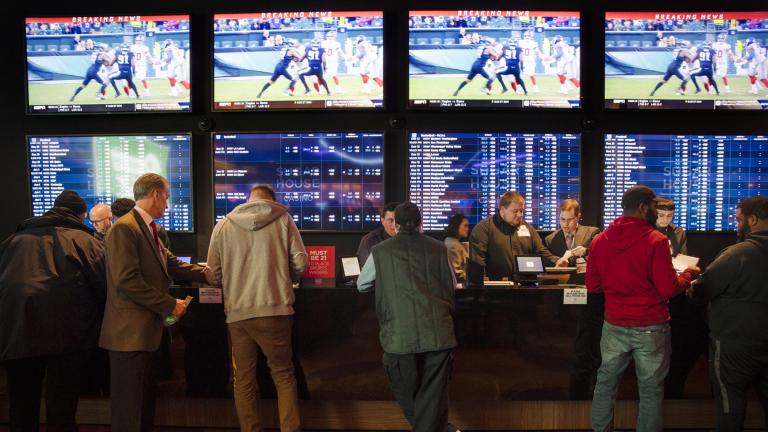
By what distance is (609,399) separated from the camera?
2834 millimetres

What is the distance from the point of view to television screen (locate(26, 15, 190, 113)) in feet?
14.3

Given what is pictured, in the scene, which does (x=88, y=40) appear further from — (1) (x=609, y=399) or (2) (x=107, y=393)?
(1) (x=609, y=399)

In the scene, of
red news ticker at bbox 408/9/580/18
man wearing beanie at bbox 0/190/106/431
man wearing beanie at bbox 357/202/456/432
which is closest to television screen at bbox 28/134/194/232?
man wearing beanie at bbox 0/190/106/431

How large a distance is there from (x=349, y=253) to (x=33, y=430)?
8.10ft

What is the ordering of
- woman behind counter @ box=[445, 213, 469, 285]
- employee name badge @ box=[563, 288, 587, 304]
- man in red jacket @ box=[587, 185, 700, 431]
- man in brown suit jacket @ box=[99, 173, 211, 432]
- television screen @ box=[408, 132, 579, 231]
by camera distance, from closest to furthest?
man in brown suit jacket @ box=[99, 173, 211, 432] → man in red jacket @ box=[587, 185, 700, 431] → employee name badge @ box=[563, 288, 587, 304] → woman behind counter @ box=[445, 213, 469, 285] → television screen @ box=[408, 132, 579, 231]

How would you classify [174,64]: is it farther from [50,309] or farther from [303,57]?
[50,309]

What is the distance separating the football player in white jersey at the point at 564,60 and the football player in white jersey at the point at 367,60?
4.55 ft

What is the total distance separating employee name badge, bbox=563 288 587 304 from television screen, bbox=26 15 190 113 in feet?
10.6

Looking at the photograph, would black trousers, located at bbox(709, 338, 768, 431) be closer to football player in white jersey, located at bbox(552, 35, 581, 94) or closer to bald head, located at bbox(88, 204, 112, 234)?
football player in white jersey, located at bbox(552, 35, 581, 94)

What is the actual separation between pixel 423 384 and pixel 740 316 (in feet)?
5.27

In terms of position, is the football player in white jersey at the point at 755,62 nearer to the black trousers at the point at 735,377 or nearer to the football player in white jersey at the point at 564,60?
the football player in white jersey at the point at 564,60

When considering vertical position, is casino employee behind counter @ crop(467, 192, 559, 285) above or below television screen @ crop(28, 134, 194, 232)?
below

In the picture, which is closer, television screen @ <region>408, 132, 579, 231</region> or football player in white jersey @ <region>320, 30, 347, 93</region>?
football player in white jersey @ <region>320, 30, 347, 93</region>

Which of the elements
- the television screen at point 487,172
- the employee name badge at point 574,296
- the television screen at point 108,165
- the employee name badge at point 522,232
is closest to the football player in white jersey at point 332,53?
the television screen at point 487,172
